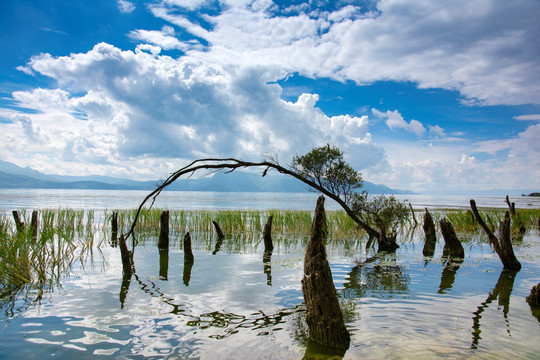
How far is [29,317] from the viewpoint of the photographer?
6.52 meters

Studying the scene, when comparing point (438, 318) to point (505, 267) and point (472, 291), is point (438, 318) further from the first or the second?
point (505, 267)

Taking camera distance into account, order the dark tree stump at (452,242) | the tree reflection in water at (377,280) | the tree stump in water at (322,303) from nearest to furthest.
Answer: the tree stump in water at (322,303) → the tree reflection in water at (377,280) → the dark tree stump at (452,242)

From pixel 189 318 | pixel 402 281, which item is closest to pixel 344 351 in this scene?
pixel 189 318

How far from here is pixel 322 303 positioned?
532cm

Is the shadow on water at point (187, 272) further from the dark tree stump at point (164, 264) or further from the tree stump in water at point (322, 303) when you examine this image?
the tree stump in water at point (322, 303)

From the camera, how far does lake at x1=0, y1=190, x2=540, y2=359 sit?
537 centimetres

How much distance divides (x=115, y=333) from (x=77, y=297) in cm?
260

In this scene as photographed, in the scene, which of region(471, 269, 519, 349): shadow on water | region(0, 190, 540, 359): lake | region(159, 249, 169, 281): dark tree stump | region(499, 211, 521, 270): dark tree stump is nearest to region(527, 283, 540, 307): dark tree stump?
region(0, 190, 540, 359): lake

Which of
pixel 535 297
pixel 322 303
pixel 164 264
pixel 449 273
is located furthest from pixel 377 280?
pixel 164 264

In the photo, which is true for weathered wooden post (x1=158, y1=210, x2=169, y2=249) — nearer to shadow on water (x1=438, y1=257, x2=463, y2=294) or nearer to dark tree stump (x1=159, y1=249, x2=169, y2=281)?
dark tree stump (x1=159, y1=249, x2=169, y2=281)

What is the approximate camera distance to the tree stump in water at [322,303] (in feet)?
17.6

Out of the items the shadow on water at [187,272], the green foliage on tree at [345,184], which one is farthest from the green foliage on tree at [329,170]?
the shadow on water at [187,272]

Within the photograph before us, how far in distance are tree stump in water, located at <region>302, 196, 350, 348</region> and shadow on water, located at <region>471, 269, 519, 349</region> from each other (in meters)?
2.18

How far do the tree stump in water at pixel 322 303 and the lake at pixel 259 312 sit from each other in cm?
27
